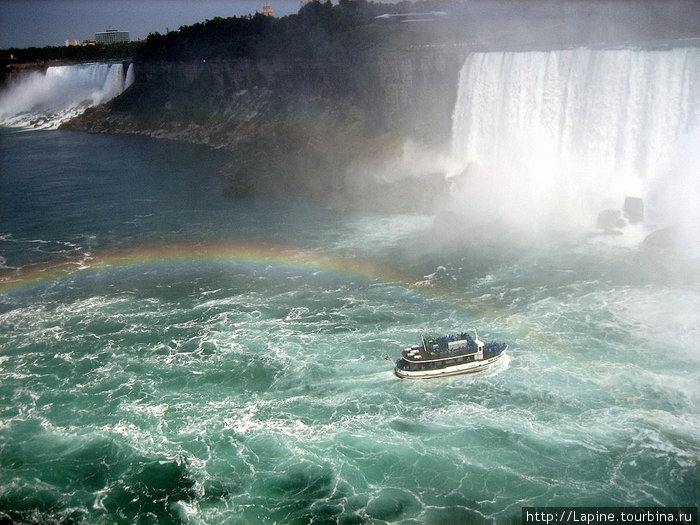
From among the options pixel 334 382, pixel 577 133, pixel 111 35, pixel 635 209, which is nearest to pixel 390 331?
pixel 334 382

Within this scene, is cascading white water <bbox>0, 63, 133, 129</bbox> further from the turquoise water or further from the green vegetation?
A: the turquoise water

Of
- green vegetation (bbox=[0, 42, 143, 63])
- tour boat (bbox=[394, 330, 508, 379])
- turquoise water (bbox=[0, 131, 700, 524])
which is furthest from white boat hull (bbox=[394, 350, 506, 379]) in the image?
green vegetation (bbox=[0, 42, 143, 63])

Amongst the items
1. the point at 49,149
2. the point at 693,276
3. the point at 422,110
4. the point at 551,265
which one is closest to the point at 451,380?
the point at 551,265

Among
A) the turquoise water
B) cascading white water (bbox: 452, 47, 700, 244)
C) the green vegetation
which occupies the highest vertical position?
the green vegetation

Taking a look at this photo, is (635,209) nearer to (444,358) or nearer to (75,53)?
(444,358)

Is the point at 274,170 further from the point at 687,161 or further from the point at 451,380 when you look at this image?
the point at 451,380
